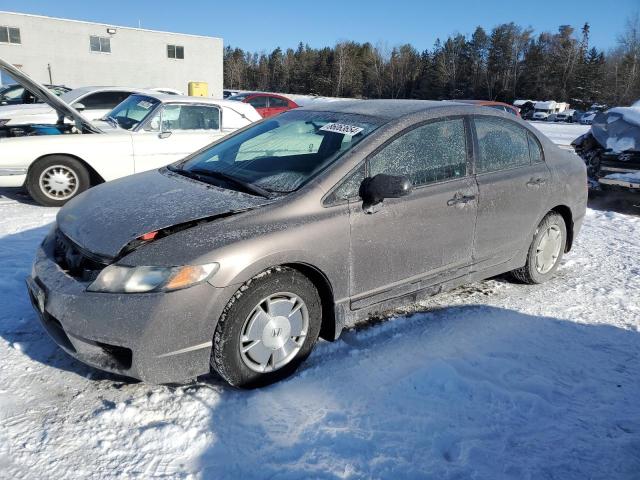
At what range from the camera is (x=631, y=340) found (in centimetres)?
368

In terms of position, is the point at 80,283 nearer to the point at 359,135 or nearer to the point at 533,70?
the point at 359,135

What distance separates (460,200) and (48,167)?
5319 millimetres

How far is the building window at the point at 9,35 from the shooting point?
2992cm

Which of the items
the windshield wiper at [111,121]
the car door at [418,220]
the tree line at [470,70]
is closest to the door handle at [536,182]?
the car door at [418,220]

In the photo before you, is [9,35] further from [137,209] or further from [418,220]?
[418,220]

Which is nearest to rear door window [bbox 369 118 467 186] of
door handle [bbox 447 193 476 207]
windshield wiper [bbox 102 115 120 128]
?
door handle [bbox 447 193 476 207]

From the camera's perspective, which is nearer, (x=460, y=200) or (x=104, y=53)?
(x=460, y=200)

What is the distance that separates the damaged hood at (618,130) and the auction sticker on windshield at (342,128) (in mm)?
7852

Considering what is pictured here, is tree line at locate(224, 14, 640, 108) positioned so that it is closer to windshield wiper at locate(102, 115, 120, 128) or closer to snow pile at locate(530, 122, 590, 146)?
snow pile at locate(530, 122, 590, 146)

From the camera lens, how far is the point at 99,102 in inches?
393

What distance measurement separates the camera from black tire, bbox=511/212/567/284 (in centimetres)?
443

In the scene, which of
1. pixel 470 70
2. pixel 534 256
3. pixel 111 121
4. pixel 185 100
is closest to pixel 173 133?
pixel 185 100

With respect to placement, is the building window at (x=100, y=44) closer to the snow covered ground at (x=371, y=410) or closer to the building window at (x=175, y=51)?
the building window at (x=175, y=51)

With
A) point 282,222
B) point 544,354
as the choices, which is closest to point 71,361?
point 282,222
